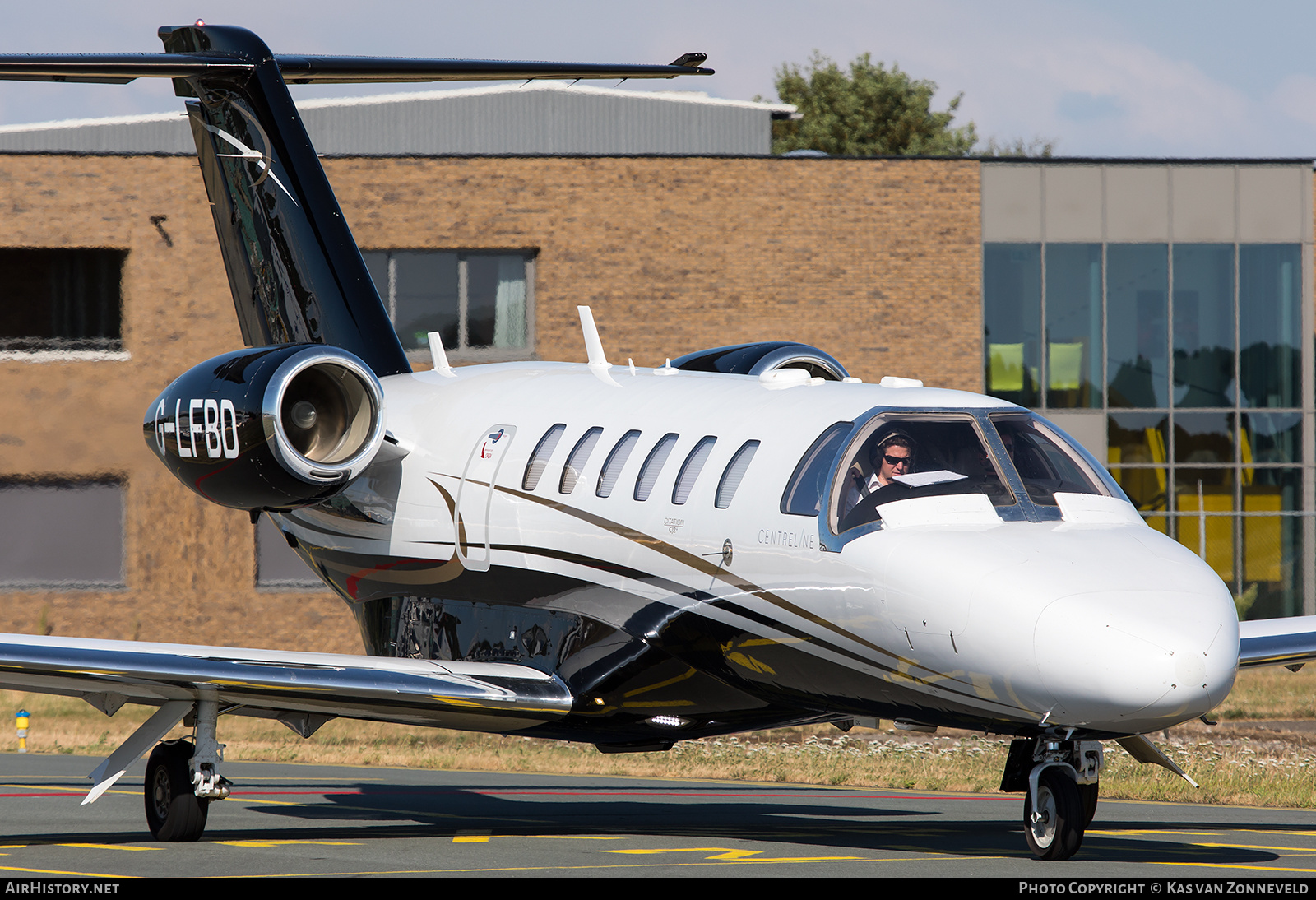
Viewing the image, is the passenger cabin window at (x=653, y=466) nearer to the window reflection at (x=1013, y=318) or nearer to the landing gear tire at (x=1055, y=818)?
the landing gear tire at (x=1055, y=818)

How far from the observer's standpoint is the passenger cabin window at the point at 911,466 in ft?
34.2

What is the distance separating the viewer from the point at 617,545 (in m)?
12.6

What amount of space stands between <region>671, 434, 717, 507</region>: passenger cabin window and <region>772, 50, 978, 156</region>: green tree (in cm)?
5890

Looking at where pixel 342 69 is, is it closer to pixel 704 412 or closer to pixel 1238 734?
pixel 704 412

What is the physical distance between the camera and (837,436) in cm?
1099

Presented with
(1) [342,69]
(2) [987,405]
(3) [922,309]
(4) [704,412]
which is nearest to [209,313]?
(3) [922,309]

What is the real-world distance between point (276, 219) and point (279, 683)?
650cm

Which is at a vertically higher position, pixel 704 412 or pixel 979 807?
pixel 704 412

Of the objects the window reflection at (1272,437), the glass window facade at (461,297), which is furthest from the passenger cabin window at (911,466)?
the window reflection at (1272,437)

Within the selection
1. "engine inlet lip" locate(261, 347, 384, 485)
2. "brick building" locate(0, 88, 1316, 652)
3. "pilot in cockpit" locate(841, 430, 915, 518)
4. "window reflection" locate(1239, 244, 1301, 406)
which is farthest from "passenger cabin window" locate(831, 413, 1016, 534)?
"window reflection" locate(1239, 244, 1301, 406)

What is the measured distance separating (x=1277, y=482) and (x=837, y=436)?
26.0 metres

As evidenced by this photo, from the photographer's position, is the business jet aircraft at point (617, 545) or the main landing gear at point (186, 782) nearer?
the business jet aircraft at point (617, 545)

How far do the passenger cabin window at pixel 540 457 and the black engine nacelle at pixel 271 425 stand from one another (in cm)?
139

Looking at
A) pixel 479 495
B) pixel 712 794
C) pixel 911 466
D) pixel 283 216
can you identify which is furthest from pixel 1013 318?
pixel 911 466
